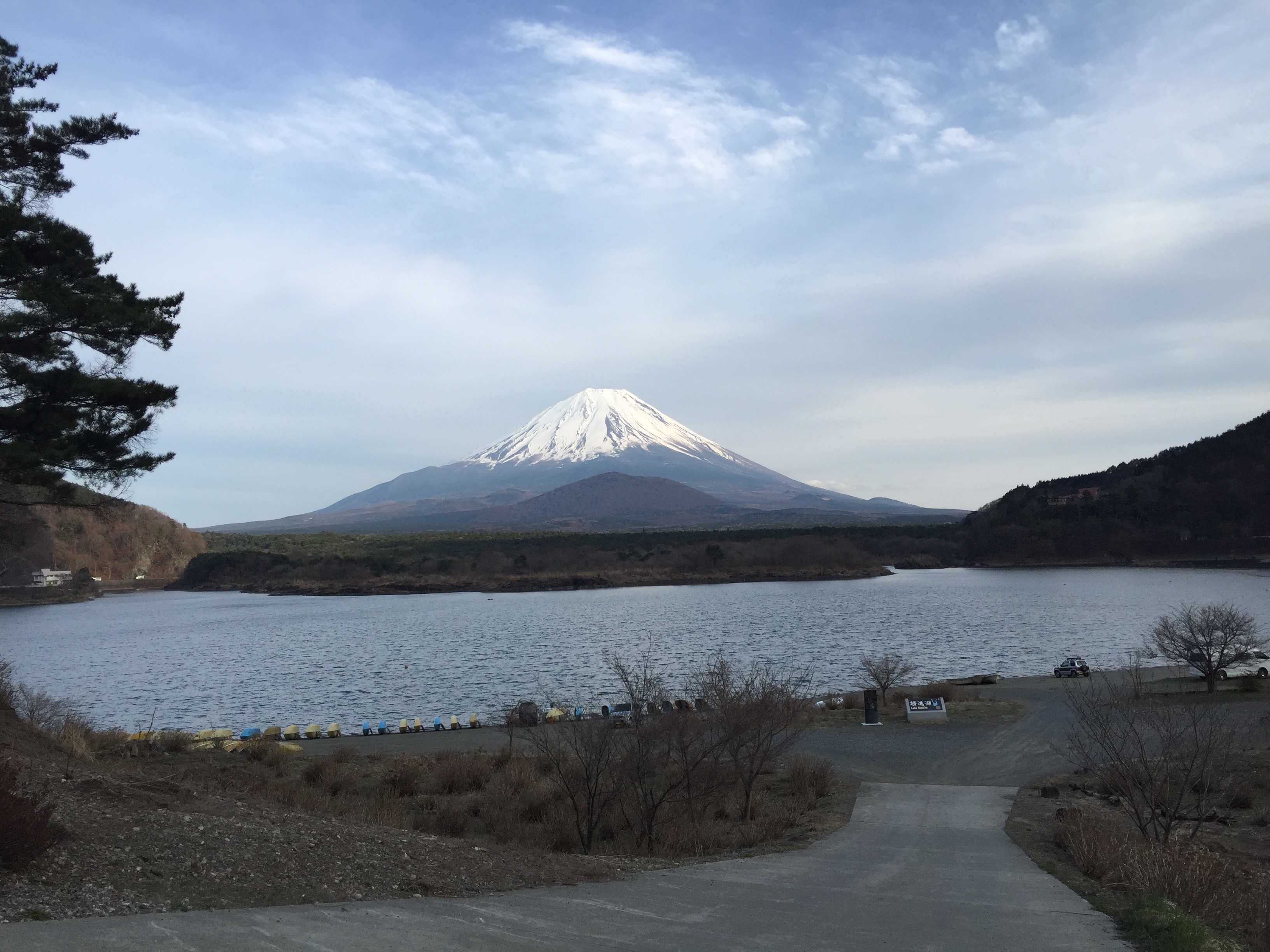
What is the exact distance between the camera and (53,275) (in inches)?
476

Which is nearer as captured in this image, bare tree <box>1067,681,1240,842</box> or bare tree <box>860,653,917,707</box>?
bare tree <box>1067,681,1240,842</box>

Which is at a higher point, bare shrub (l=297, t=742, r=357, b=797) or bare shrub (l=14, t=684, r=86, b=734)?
bare shrub (l=14, t=684, r=86, b=734)

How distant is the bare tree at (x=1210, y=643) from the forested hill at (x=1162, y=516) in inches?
3101

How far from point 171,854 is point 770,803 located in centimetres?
889

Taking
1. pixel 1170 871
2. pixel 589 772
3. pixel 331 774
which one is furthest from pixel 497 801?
pixel 1170 871

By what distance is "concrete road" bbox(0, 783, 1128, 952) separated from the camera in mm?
5336

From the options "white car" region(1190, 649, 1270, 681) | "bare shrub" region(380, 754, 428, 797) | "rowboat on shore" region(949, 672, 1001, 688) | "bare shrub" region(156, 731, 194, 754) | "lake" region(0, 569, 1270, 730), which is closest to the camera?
"bare shrub" region(380, 754, 428, 797)

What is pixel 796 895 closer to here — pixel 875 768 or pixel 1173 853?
pixel 1173 853

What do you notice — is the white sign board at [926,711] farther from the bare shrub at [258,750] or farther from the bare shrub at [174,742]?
the bare shrub at [174,742]

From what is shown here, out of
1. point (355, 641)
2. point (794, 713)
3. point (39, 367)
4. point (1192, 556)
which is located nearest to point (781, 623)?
point (355, 641)

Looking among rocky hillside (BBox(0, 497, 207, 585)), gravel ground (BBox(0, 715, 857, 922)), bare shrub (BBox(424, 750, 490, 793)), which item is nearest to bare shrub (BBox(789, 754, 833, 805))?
gravel ground (BBox(0, 715, 857, 922))

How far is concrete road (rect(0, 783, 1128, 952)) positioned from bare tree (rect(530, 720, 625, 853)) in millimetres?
2785

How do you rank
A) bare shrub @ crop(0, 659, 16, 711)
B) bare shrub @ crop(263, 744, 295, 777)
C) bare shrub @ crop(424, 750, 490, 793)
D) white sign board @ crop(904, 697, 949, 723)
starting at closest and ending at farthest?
1. bare shrub @ crop(0, 659, 16, 711)
2. bare shrub @ crop(424, 750, 490, 793)
3. bare shrub @ crop(263, 744, 295, 777)
4. white sign board @ crop(904, 697, 949, 723)

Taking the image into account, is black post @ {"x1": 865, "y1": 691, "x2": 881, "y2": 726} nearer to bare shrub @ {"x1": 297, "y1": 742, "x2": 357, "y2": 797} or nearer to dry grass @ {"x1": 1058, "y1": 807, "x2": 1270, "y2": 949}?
dry grass @ {"x1": 1058, "y1": 807, "x2": 1270, "y2": 949}
